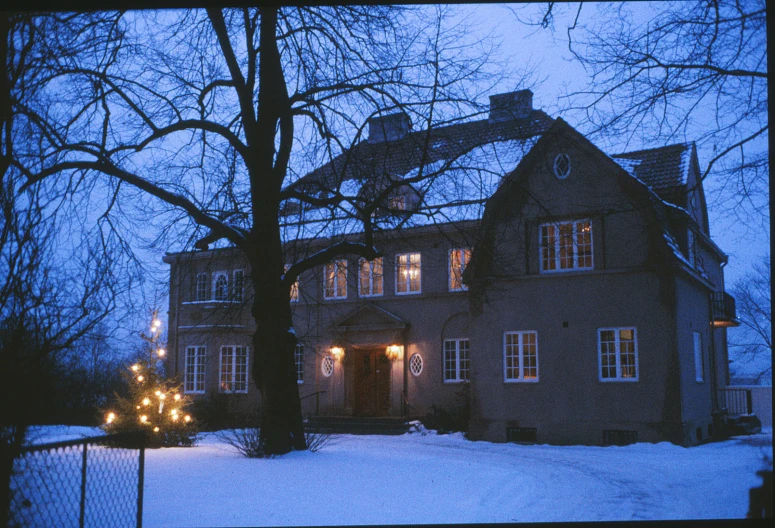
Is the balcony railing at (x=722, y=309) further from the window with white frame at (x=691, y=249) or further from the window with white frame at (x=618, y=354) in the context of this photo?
the window with white frame at (x=618, y=354)

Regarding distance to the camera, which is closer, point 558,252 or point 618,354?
point 618,354

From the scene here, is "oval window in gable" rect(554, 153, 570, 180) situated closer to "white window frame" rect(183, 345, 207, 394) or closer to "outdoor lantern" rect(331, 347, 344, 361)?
"outdoor lantern" rect(331, 347, 344, 361)

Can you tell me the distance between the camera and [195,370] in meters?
33.8

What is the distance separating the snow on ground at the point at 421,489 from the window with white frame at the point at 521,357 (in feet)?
21.7

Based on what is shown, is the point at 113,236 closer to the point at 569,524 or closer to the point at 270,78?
the point at 270,78

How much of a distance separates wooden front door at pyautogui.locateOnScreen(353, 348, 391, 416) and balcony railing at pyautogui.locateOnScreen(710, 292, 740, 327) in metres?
13.1

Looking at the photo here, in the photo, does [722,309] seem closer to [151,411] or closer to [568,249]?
[568,249]

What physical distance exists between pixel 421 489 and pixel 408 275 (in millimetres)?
18979

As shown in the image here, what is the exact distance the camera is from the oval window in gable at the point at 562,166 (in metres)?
23.8

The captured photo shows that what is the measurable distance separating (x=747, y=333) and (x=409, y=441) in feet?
118

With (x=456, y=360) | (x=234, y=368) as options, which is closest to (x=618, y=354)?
(x=456, y=360)

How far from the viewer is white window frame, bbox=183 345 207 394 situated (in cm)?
3362

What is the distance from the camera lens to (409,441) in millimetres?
23188

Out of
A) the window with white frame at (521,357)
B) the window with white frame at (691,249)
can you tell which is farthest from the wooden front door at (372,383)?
the window with white frame at (691,249)
